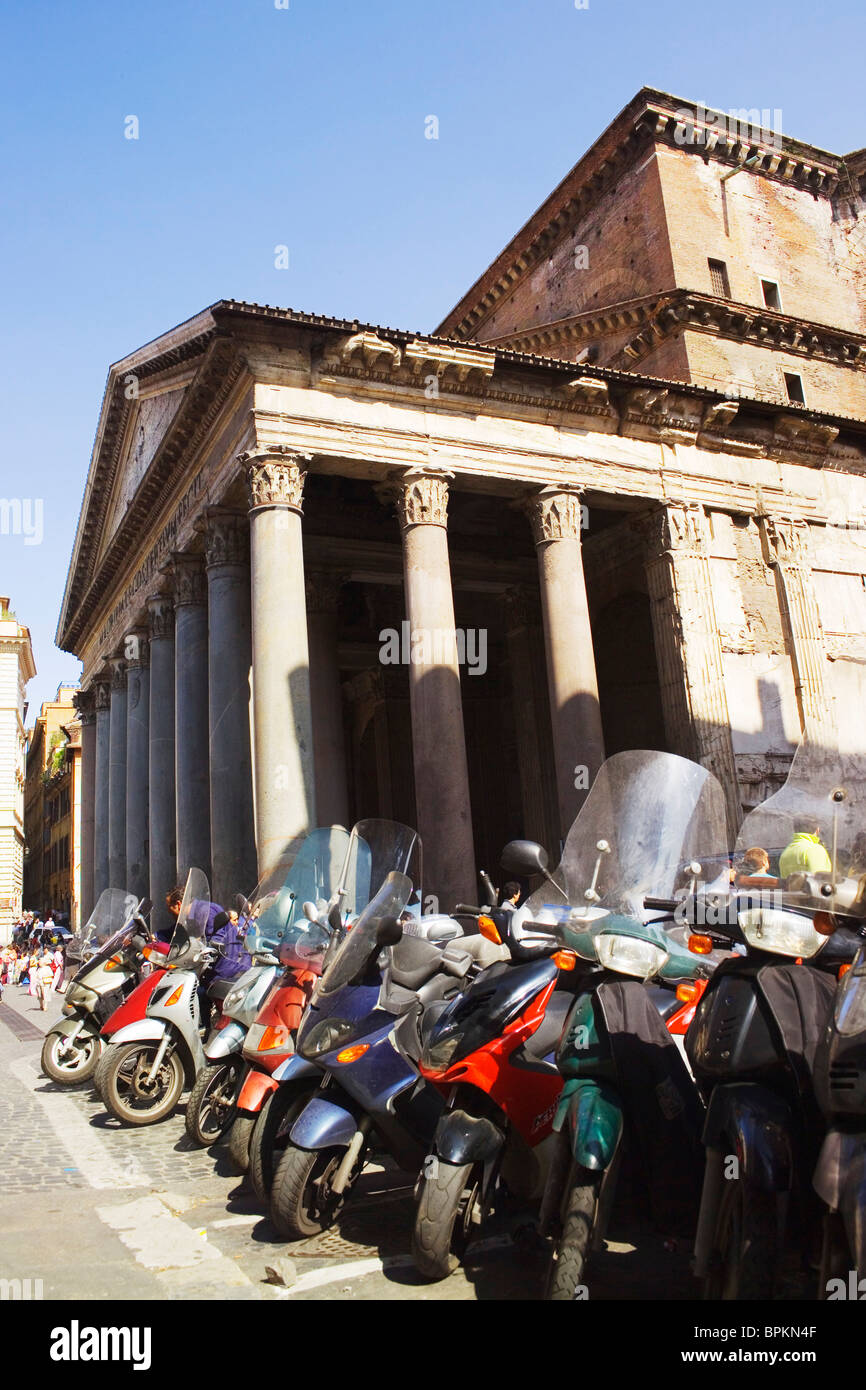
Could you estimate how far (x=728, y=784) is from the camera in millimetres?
14383

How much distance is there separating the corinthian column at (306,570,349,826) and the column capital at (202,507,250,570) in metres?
2.33

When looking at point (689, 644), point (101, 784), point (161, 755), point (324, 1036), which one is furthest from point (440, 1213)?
point (101, 784)

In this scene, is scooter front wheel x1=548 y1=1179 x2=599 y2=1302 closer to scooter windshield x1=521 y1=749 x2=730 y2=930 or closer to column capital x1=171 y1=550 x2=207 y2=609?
scooter windshield x1=521 y1=749 x2=730 y2=930

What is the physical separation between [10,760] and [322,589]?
38.0 meters

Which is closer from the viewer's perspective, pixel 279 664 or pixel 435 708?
pixel 279 664

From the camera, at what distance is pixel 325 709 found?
16.4 metres

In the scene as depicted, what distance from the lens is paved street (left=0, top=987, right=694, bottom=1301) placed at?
3.78 metres

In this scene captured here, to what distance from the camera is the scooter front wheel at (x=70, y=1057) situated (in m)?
8.70

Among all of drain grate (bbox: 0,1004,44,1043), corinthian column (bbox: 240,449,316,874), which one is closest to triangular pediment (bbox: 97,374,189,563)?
corinthian column (bbox: 240,449,316,874)

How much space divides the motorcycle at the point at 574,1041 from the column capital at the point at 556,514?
1027 centimetres

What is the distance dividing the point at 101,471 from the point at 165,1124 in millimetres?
17869

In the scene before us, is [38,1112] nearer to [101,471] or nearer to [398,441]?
[398,441]

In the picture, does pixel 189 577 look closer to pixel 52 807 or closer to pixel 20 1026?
pixel 20 1026
